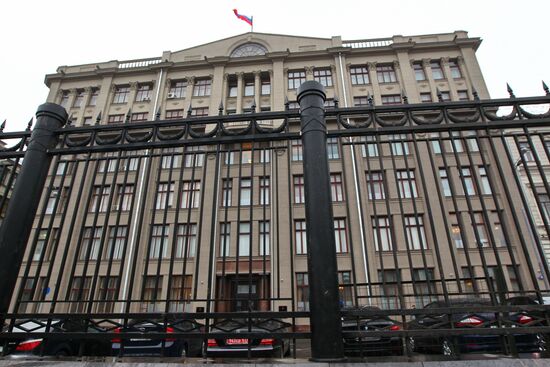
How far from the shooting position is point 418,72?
25.7 m

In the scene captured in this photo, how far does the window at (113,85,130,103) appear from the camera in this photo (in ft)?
89.4

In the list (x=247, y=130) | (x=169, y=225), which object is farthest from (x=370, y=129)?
(x=169, y=225)

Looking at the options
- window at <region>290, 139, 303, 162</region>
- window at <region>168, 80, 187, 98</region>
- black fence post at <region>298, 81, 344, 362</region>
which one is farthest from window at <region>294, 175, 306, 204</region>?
black fence post at <region>298, 81, 344, 362</region>

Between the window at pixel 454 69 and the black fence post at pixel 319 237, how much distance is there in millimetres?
26473

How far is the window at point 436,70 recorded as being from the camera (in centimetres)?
2525

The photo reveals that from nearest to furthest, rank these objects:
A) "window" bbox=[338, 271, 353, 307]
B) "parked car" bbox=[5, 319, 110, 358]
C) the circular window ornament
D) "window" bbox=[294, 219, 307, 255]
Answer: "parked car" bbox=[5, 319, 110, 358]
"window" bbox=[338, 271, 353, 307]
"window" bbox=[294, 219, 307, 255]
the circular window ornament

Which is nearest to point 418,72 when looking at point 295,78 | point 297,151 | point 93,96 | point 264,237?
point 295,78

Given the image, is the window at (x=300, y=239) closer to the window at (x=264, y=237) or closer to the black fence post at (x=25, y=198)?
the window at (x=264, y=237)

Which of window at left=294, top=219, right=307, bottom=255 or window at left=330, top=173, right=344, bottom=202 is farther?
window at left=330, top=173, right=344, bottom=202

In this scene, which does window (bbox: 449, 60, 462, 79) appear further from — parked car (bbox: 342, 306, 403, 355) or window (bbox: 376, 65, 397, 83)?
parked car (bbox: 342, 306, 403, 355)

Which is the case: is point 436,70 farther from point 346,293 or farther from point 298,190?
point 346,293

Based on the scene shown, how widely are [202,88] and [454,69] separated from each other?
20.9m

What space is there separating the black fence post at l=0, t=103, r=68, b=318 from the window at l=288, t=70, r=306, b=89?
23.4m

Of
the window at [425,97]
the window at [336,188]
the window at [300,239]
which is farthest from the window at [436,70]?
the window at [300,239]
